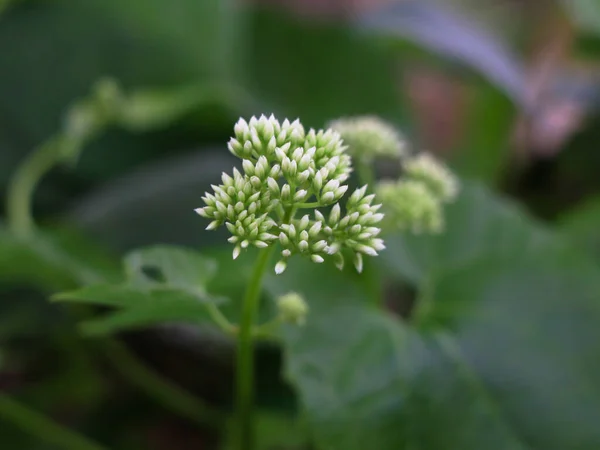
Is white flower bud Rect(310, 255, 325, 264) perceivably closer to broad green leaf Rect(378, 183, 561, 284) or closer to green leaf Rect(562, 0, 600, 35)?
broad green leaf Rect(378, 183, 561, 284)

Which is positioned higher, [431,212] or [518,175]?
[518,175]

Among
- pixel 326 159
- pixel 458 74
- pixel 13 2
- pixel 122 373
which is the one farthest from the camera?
pixel 458 74

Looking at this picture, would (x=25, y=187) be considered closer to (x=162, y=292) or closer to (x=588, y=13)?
(x=162, y=292)

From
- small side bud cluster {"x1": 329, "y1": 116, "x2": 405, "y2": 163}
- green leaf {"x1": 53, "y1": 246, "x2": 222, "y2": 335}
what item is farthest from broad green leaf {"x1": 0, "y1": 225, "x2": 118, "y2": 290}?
small side bud cluster {"x1": 329, "y1": 116, "x2": 405, "y2": 163}

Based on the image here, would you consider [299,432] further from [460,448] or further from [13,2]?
[13,2]

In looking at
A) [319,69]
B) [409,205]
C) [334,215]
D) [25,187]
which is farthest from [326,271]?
[319,69]

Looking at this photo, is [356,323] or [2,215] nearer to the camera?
[356,323]

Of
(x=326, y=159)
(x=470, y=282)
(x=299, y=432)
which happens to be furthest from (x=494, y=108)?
(x=326, y=159)

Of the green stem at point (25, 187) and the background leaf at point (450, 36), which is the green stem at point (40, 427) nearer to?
the green stem at point (25, 187)

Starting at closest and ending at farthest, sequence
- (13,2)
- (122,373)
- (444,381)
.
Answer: (444,381), (122,373), (13,2)
